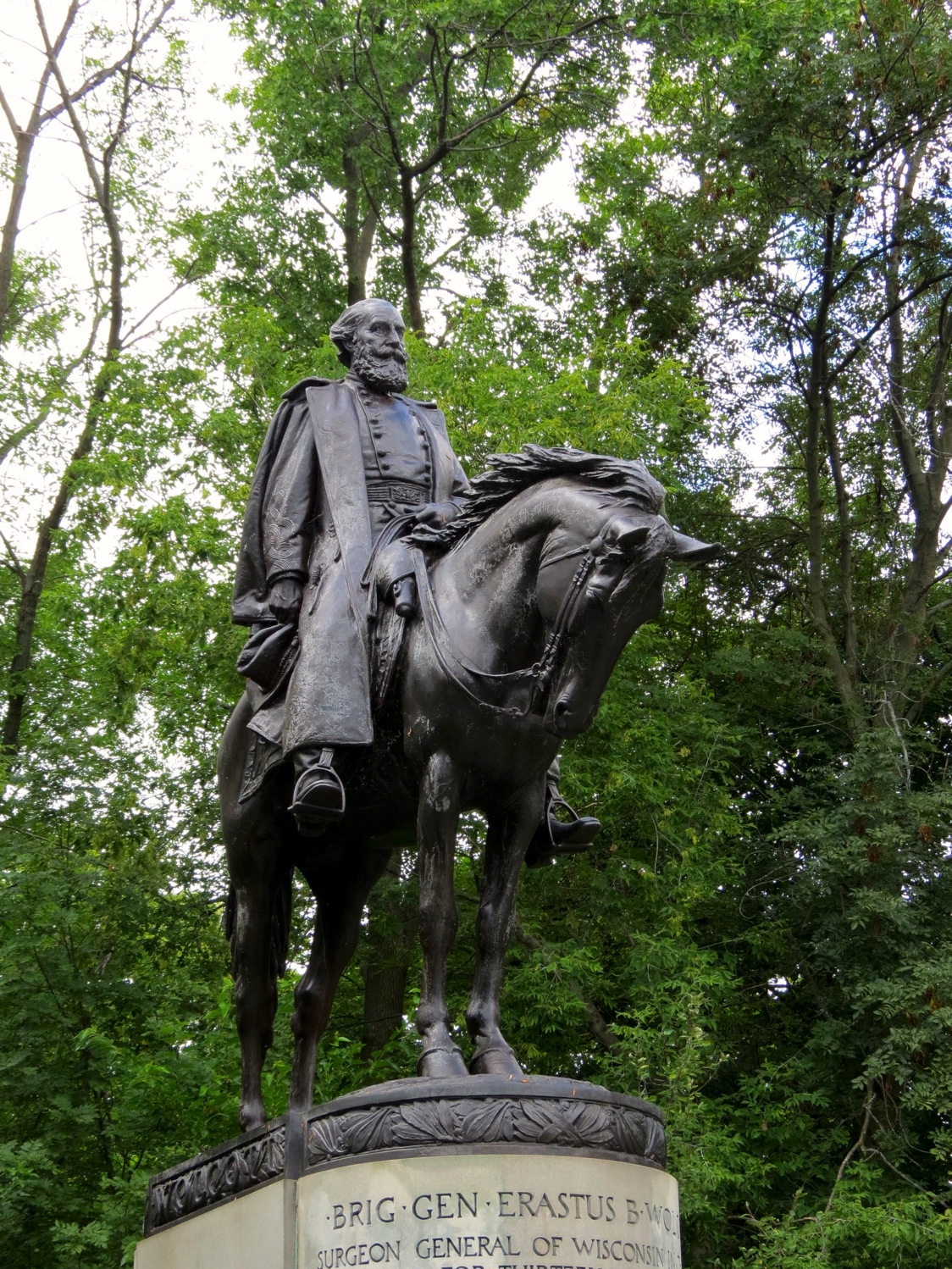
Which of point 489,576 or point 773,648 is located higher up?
point 773,648

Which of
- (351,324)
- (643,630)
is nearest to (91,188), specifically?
(643,630)

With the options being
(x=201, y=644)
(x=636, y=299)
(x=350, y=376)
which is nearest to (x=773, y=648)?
(x=636, y=299)

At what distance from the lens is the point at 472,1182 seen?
198 inches

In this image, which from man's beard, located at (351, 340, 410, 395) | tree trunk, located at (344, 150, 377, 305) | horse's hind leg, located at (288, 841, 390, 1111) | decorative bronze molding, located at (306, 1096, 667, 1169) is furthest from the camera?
tree trunk, located at (344, 150, 377, 305)

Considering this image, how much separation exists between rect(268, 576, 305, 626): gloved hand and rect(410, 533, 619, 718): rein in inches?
25.1

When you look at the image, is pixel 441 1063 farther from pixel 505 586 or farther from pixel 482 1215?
pixel 505 586

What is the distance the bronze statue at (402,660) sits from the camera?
555 centimetres

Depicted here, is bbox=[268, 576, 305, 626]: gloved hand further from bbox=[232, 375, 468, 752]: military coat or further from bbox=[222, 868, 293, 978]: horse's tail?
bbox=[222, 868, 293, 978]: horse's tail

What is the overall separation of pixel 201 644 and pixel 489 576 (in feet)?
34.7

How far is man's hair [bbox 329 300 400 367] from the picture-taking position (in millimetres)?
7230

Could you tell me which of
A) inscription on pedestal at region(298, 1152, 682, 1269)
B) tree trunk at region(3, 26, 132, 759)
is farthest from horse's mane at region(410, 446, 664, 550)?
tree trunk at region(3, 26, 132, 759)

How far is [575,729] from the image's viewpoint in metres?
5.46

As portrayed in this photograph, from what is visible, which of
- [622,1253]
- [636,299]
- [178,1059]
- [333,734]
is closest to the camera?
[622,1253]

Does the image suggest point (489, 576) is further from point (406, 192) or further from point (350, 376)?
point (406, 192)
